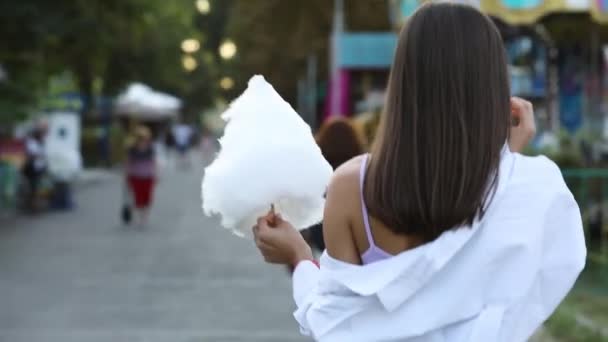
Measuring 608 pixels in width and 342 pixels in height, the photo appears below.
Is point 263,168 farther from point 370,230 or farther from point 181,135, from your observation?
point 181,135

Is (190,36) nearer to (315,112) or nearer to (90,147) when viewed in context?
Result: (315,112)

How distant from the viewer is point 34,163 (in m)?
19.7

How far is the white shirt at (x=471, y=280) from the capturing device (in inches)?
83.3

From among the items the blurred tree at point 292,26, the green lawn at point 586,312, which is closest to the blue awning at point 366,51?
the green lawn at point 586,312

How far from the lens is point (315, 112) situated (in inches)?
1801

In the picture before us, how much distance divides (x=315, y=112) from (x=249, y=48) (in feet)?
29.8

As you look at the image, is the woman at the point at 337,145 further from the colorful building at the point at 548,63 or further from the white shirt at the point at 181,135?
the white shirt at the point at 181,135

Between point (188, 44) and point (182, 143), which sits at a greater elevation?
point (188, 44)

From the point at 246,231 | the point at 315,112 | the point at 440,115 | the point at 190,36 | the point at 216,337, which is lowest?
the point at 315,112

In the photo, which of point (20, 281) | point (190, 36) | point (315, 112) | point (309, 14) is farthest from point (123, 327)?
point (190, 36)

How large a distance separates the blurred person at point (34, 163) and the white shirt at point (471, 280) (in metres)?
18.2

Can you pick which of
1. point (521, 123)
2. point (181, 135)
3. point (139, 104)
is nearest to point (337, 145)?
point (521, 123)

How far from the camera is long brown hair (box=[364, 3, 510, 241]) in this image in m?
2.13

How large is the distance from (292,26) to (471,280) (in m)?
42.4
